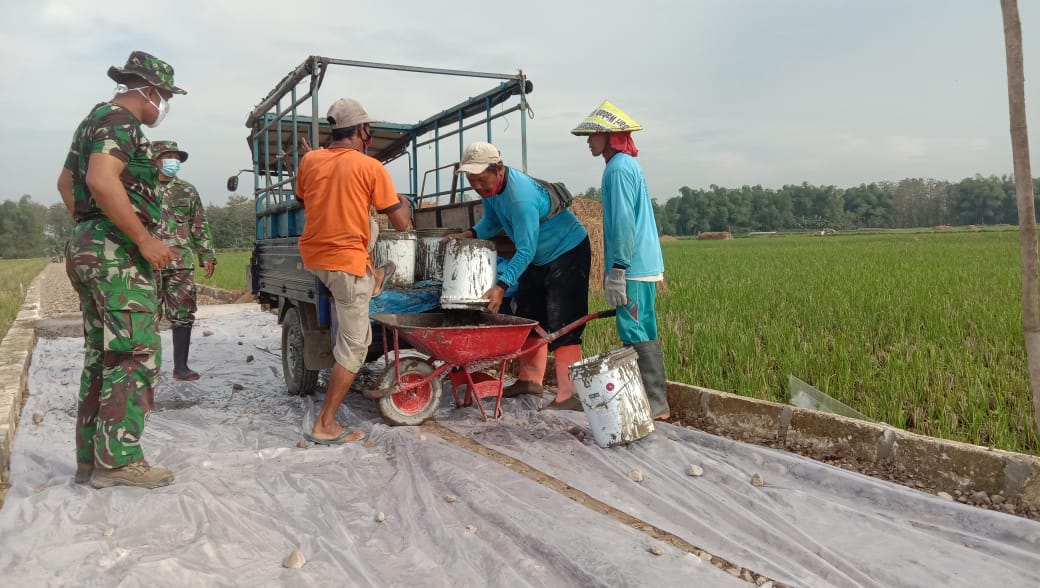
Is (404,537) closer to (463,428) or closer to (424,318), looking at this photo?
(463,428)

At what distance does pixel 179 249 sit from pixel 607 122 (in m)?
3.57

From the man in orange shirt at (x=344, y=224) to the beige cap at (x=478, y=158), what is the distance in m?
0.44

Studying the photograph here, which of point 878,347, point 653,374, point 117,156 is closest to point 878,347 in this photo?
point 878,347

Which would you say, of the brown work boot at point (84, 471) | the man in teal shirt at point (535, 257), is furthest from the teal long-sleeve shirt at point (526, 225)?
the brown work boot at point (84, 471)

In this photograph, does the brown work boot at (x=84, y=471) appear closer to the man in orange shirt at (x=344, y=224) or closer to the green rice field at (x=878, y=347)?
the man in orange shirt at (x=344, y=224)

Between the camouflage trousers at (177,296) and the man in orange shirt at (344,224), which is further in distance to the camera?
the camouflage trousers at (177,296)

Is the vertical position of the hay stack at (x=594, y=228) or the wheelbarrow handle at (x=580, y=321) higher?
the hay stack at (x=594, y=228)

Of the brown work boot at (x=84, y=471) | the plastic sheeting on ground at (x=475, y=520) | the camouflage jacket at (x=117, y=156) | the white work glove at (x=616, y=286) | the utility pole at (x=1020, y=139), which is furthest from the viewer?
the white work glove at (x=616, y=286)

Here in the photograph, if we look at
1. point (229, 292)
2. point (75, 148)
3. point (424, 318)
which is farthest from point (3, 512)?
point (229, 292)

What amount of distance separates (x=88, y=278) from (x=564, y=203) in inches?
102

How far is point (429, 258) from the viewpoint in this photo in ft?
14.3

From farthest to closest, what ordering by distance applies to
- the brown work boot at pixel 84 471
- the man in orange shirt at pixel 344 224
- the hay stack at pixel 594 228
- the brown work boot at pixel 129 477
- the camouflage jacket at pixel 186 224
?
1. the hay stack at pixel 594 228
2. the camouflage jacket at pixel 186 224
3. the man in orange shirt at pixel 344 224
4. the brown work boot at pixel 84 471
5. the brown work boot at pixel 129 477

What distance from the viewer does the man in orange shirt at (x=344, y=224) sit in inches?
140

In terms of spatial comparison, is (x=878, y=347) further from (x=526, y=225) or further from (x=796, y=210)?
(x=796, y=210)
